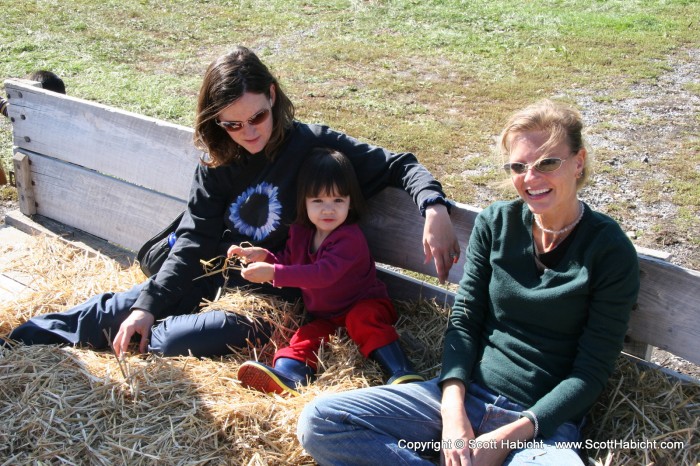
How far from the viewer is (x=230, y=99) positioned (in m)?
3.28

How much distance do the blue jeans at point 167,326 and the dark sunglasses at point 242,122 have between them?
71cm

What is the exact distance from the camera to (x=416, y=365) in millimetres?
3299

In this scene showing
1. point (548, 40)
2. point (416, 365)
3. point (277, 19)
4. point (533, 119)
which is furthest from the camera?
point (277, 19)

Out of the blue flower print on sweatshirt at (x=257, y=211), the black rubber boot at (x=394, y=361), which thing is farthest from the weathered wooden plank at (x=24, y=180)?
the black rubber boot at (x=394, y=361)

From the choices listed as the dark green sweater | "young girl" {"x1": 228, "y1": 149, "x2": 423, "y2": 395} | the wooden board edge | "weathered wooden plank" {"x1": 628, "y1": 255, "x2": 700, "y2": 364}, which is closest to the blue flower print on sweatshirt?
"young girl" {"x1": 228, "y1": 149, "x2": 423, "y2": 395}

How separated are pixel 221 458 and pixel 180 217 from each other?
4.96 feet

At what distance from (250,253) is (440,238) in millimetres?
844

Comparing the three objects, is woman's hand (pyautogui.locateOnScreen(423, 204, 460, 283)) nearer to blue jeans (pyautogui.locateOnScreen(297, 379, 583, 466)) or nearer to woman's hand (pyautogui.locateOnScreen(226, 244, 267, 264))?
blue jeans (pyautogui.locateOnScreen(297, 379, 583, 466))

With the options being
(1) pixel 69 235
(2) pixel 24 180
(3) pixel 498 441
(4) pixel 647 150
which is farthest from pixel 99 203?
(4) pixel 647 150

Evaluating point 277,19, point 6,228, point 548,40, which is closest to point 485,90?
point 548,40

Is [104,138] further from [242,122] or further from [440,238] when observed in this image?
[440,238]

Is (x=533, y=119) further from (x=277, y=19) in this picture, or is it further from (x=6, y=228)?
(x=277, y=19)

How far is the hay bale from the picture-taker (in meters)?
2.75

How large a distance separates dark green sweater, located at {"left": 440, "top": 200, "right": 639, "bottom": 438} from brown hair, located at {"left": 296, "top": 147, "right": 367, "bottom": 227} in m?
0.65
